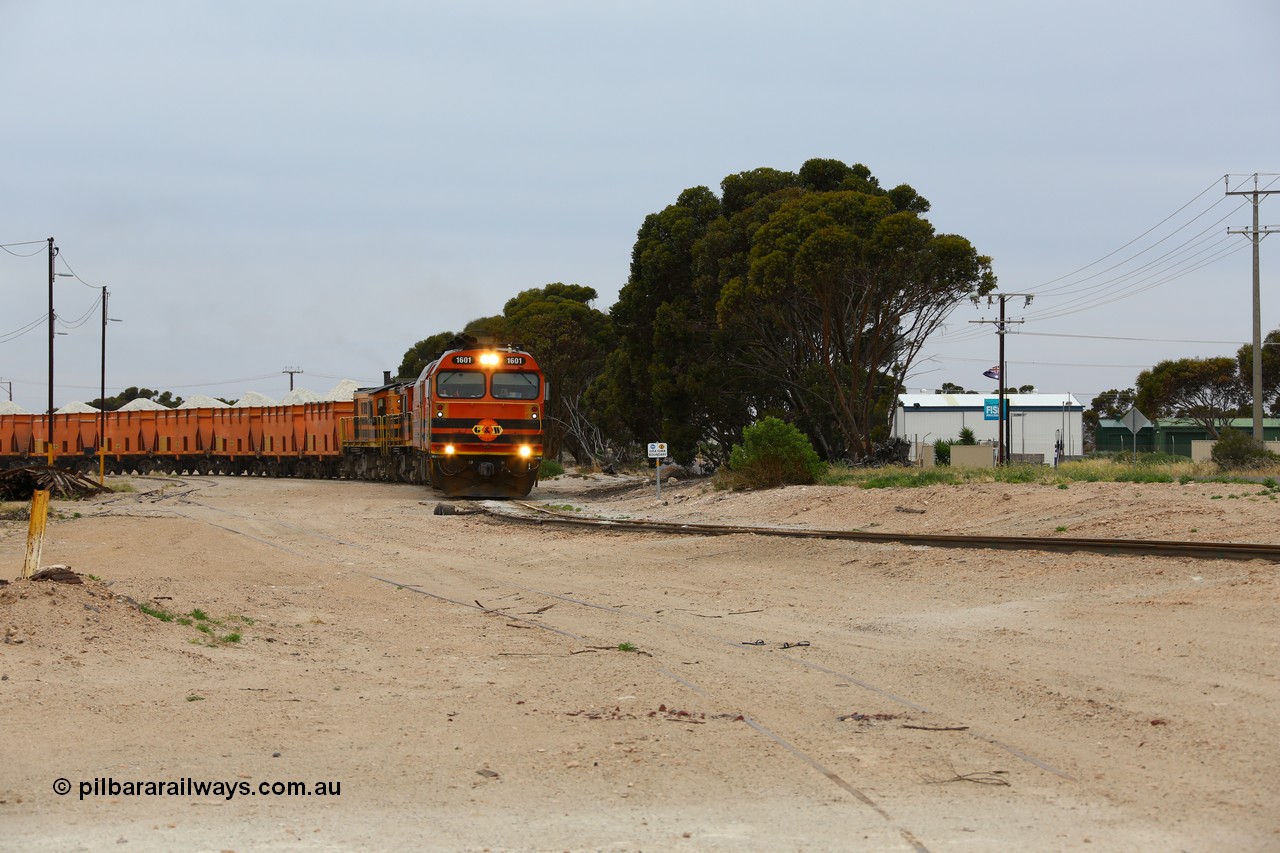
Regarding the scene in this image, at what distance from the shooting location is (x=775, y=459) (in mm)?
28219

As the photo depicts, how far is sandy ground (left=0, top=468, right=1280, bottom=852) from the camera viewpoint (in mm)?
5527

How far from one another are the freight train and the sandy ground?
1373 centimetres

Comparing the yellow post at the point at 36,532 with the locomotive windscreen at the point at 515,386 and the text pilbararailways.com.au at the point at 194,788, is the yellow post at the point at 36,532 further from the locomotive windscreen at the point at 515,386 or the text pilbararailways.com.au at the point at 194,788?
the locomotive windscreen at the point at 515,386

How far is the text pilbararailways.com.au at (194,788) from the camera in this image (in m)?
5.86

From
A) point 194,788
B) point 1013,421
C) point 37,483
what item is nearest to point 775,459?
point 37,483

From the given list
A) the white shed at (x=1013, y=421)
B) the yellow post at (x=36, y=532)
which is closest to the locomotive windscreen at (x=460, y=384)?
the yellow post at (x=36, y=532)

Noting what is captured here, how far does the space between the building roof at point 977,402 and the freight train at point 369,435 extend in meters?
41.6

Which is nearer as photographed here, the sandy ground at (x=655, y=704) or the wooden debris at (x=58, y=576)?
the sandy ground at (x=655, y=704)

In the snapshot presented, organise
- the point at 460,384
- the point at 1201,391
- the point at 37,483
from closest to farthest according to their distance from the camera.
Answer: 1. the point at 37,483
2. the point at 460,384
3. the point at 1201,391

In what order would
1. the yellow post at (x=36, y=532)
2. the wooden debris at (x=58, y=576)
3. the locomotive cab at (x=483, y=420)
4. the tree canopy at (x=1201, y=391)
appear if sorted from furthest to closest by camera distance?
the tree canopy at (x=1201, y=391) < the locomotive cab at (x=483, y=420) < the yellow post at (x=36, y=532) < the wooden debris at (x=58, y=576)

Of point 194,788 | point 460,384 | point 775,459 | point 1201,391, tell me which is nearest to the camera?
point 194,788

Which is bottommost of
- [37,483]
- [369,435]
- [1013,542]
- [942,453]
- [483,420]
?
[1013,542]

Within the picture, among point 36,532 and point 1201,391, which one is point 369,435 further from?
point 1201,391

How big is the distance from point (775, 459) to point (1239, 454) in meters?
13.0
